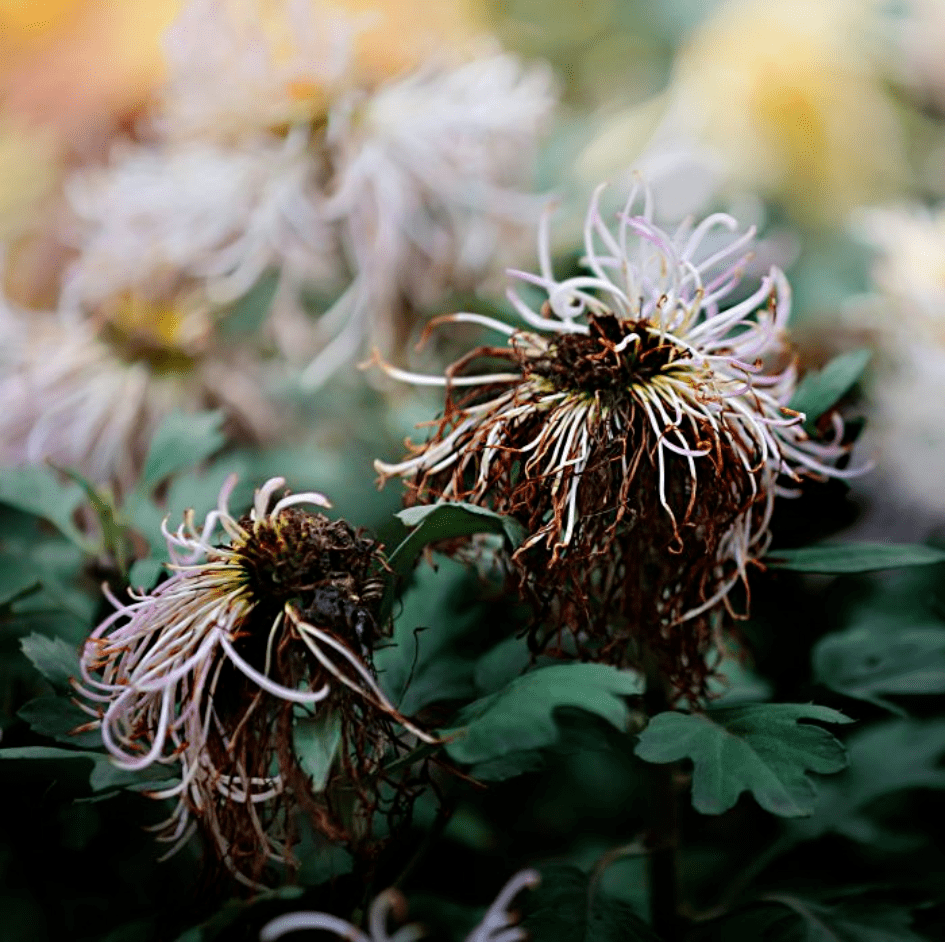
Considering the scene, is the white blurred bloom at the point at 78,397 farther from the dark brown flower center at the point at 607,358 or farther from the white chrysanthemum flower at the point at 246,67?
the dark brown flower center at the point at 607,358

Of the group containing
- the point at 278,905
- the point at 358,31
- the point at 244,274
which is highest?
the point at 358,31

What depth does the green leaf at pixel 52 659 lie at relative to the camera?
404 millimetres

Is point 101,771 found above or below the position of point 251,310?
below

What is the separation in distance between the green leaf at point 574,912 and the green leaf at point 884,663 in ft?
0.41

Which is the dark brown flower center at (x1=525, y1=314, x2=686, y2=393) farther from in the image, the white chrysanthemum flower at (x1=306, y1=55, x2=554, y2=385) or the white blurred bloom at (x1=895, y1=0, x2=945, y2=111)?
the white blurred bloom at (x1=895, y1=0, x2=945, y2=111)

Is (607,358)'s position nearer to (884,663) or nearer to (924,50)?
A: (884,663)

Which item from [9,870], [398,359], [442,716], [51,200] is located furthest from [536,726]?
[51,200]

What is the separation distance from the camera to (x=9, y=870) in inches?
18.1

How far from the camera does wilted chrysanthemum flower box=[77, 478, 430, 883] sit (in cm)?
36

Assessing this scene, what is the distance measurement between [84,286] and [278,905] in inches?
19.5

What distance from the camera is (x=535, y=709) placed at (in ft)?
1.11

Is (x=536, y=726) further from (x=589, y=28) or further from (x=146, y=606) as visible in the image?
(x=589, y=28)

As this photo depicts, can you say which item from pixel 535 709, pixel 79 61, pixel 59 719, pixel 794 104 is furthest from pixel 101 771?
pixel 79 61

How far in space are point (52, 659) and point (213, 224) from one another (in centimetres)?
40
